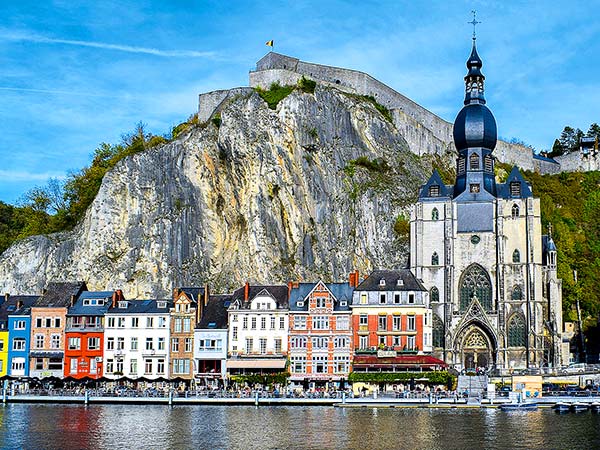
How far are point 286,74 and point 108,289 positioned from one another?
29724 millimetres

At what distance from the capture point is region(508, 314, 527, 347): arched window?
77.7m

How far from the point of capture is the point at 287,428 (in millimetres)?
47969

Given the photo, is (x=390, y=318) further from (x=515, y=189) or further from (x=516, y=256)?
(x=515, y=189)

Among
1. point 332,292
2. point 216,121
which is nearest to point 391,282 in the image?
point 332,292

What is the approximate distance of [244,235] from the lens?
292 ft

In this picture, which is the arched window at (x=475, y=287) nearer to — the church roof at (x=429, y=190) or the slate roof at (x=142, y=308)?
the church roof at (x=429, y=190)

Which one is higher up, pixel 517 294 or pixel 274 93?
pixel 274 93

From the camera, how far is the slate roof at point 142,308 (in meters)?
73.9

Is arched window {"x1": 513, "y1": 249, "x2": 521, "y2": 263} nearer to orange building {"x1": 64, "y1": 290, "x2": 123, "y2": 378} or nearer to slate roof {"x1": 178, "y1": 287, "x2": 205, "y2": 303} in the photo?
slate roof {"x1": 178, "y1": 287, "x2": 205, "y2": 303}

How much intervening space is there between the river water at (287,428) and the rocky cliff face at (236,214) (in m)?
26.4

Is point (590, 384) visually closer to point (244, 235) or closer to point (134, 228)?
point (244, 235)

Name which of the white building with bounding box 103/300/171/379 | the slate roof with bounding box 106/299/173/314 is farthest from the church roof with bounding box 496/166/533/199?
the white building with bounding box 103/300/171/379

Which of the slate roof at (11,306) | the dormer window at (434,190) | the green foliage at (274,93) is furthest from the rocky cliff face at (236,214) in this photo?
the slate roof at (11,306)

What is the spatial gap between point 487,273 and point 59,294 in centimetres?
3599
